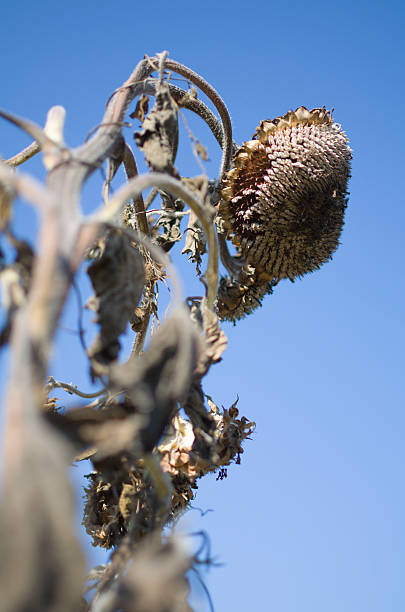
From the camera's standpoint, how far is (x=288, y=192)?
7.56ft

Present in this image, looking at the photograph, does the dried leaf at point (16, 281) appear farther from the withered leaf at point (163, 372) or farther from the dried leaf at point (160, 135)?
the dried leaf at point (160, 135)

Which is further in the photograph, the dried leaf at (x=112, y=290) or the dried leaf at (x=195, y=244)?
the dried leaf at (x=195, y=244)

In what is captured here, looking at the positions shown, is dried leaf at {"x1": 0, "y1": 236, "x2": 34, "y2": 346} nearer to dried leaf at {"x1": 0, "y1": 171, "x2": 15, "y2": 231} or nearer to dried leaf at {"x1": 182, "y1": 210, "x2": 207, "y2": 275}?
dried leaf at {"x1": 0, "y1": 171, "x2": 15, "y2": 231}

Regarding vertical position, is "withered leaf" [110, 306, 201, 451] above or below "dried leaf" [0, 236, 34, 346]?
below

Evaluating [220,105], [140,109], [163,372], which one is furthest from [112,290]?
[220,105]

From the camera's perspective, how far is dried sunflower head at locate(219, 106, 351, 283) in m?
2.30

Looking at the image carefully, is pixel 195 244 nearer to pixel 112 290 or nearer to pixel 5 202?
pixel 112 290

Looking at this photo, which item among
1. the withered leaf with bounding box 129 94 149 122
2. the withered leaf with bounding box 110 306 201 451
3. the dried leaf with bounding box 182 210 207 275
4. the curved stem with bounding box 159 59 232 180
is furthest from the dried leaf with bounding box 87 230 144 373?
the curved stem with bounding box 159 59 232 180

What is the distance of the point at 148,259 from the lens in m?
2.40

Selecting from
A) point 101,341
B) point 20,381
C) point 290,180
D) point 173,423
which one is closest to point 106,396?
point 173,423

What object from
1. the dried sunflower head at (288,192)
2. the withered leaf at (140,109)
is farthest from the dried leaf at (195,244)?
the withered leaf at (140,109)

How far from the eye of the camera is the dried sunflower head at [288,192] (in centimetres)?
230

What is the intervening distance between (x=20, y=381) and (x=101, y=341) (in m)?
0.44

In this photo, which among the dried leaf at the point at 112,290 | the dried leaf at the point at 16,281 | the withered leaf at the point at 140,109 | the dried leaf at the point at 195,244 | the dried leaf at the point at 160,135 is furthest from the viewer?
the dried leaf at the point at 195,244
